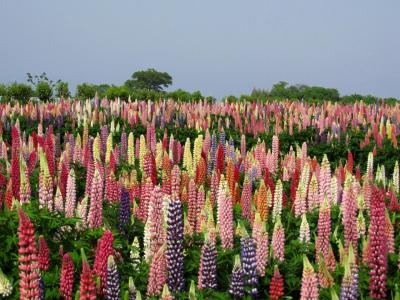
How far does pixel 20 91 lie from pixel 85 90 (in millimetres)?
2774

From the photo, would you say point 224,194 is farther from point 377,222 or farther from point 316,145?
point 316,145

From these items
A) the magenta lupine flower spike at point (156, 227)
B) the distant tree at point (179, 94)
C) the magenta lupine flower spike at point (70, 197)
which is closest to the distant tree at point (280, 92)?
the distant tree at point (179, 94)

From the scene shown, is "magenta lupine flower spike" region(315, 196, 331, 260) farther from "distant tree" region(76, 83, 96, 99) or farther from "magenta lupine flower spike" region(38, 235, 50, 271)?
"distant tree" region(76, 83, 96, 99)

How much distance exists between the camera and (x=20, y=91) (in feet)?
85.7

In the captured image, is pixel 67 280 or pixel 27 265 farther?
pixel 67 280

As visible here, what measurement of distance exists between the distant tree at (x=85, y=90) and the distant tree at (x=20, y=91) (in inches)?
85.9

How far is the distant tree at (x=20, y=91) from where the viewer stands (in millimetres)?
25922

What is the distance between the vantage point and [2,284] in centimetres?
418

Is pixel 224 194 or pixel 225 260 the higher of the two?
pixel 224 194

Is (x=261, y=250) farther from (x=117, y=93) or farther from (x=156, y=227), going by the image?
(x=117, y=93)

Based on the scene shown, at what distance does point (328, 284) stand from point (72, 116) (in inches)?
490

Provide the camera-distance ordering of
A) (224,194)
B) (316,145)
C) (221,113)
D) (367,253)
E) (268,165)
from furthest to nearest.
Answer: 1. (221,113)
2. (316,145)
3. (268,165)
4. (224,194)
5. (367,253)

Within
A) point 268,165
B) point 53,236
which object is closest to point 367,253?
point 53,236

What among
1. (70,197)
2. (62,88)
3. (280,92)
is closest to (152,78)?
(280,92)
